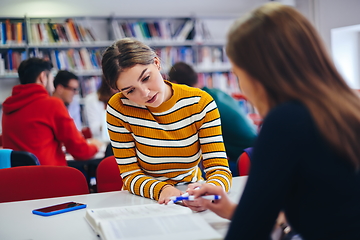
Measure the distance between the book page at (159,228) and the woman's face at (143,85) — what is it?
514 mm

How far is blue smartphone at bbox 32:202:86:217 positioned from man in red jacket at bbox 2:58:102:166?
1344 millimetres

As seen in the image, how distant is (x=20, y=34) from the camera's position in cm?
492

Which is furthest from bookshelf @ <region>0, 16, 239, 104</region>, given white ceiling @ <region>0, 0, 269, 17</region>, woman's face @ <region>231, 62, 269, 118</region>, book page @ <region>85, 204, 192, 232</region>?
woman's face @ <region>231, 62, 269, 118</region>

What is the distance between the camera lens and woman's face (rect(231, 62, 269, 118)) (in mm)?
780

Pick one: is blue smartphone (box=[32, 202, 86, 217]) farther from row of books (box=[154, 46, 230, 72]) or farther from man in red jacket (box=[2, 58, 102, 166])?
row of books (box=[154, 46, 230, 72])

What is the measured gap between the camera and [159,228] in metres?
1.02

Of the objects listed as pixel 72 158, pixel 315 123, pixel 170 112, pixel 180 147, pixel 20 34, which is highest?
pixel 20 34

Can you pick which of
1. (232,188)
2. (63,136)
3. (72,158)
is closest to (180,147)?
(232,188)

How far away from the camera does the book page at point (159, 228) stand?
3.15 ft

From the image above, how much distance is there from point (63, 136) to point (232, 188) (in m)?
1.53

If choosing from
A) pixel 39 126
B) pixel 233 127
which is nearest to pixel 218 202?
pixel 233 127

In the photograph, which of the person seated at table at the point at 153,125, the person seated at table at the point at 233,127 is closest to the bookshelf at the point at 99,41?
the person seated at table at the point at 233,127

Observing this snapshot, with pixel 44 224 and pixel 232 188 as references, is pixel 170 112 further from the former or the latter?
pixel 44 224

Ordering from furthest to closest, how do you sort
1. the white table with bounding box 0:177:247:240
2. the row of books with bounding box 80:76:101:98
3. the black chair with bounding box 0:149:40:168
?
1. the row of books with bounding box 80:76:101:98
2. the black chair with bounding box 0:149:40:168
3. the white table with bounding box 0:177:247:240
